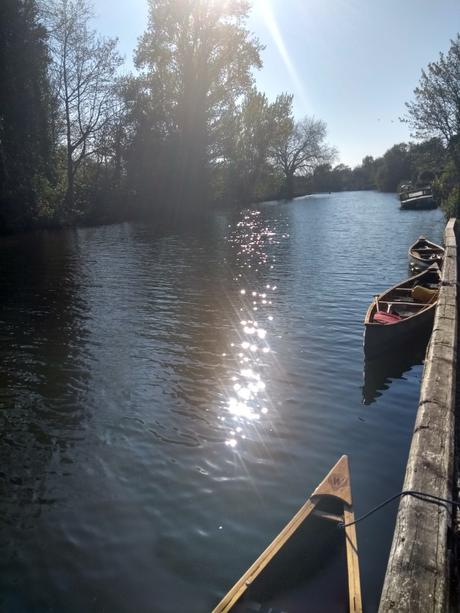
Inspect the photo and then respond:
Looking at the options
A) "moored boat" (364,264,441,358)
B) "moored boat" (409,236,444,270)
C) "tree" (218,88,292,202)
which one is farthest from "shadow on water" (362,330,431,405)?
"tree" (218,88,292,202)

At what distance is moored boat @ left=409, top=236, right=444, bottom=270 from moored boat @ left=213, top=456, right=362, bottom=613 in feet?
46.2

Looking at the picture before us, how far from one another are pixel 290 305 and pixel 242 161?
153 ft

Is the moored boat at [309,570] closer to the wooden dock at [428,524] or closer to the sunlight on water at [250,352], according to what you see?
the wooden dock at [428,524]

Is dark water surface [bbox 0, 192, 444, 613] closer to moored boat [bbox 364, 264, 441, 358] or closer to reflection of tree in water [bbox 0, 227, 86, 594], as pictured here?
reflection of tree in water [bbox 0, 227, 86, 594]

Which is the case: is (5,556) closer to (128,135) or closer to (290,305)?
(290,305)

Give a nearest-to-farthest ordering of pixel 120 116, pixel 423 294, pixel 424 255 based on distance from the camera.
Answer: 1. pixel 423 294
2. pixel 424 255
3. pixel 120 116

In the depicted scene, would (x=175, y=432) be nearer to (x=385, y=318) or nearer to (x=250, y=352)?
(x=250, y=352)

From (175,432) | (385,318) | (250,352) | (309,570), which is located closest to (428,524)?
(309,570)

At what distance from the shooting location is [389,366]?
9.20 meters

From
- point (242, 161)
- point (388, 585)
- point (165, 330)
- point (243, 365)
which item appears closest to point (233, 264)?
point (165, 330)

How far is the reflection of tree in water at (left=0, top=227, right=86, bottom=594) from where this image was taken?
5.53 metres

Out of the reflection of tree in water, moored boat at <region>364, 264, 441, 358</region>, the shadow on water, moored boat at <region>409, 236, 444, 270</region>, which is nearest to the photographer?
the reflection of tree in water

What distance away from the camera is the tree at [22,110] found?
25125 mm

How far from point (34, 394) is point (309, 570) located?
5657mm
